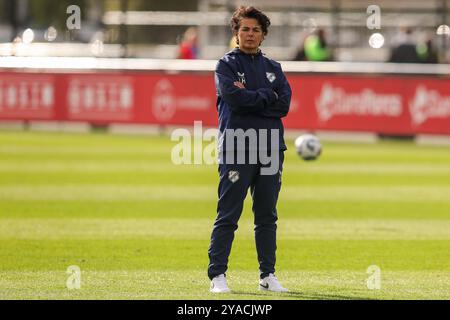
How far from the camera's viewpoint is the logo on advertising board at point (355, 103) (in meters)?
25.2

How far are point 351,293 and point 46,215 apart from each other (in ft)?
19.3

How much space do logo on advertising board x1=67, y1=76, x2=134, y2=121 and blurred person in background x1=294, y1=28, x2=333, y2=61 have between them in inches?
159

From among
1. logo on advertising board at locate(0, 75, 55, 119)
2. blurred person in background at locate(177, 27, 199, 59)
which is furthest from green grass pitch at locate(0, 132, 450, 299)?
blurred person in background at locate(177, 27, 199, 59)

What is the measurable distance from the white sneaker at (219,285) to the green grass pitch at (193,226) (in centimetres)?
9

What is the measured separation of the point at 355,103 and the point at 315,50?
91.2 inches

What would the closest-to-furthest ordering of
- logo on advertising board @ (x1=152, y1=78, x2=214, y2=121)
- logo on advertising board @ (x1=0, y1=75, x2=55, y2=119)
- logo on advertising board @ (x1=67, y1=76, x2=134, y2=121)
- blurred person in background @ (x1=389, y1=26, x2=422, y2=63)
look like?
logo on advertising board @ (x1=152, y1=78, x2=214, y2=121), logo on advertising board @ (x1=67, y1=76, x2=134, y2=121), logo on advertising board @ (x1=0, y1=75, x2=55, y2=119), blurred person in background @ (x1=389, y1=26, x2=422, y2=63)

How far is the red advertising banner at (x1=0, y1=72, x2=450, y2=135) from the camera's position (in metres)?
25.1

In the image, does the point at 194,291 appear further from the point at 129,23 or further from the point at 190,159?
the point at 129,23

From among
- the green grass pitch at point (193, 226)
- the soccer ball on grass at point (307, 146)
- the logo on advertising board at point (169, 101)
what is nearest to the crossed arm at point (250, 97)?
the green grass pitch at point (193, 226)

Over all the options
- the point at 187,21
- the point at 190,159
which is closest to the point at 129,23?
the point at 187,21

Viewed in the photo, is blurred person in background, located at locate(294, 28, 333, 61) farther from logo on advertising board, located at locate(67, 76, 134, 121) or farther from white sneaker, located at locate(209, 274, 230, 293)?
white sneaker, located at locate(209, 274, 230, 293)

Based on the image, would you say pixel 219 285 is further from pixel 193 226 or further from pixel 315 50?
pixel 315 50

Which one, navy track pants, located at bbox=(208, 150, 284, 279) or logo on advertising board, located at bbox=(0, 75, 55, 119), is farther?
logo on advertising board, located at bbox=(0, 75, 55, 119)

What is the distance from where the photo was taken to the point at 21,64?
28844 millimetres
